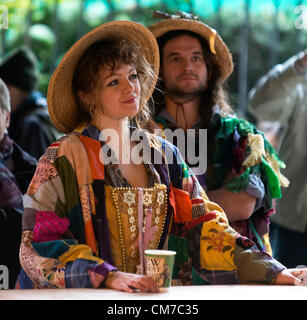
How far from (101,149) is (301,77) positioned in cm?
181

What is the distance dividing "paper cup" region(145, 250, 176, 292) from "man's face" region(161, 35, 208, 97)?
141cm

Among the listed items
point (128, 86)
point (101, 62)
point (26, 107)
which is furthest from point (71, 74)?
point (26, 107)

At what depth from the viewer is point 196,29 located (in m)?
3.10

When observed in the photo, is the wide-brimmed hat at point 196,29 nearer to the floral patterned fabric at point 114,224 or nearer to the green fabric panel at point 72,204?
the floral patterned fabric at point 114,224

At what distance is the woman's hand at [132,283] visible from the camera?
178cm

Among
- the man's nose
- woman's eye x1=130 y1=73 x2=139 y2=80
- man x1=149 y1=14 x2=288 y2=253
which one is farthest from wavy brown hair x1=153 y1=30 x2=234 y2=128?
woman's eye x1=130 y1=73 x2=139 y2=80

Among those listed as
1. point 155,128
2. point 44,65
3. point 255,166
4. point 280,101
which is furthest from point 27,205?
point 44,65

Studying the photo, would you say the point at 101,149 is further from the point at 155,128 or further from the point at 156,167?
the point at 155,128

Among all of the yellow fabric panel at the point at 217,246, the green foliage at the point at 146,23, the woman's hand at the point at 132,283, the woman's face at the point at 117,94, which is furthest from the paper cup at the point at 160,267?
the green foliage at the point at 146,23

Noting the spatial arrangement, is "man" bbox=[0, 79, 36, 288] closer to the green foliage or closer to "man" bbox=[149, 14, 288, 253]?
"man" bbox=[149, 14, 288, 253]

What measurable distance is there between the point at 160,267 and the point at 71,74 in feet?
3.02
